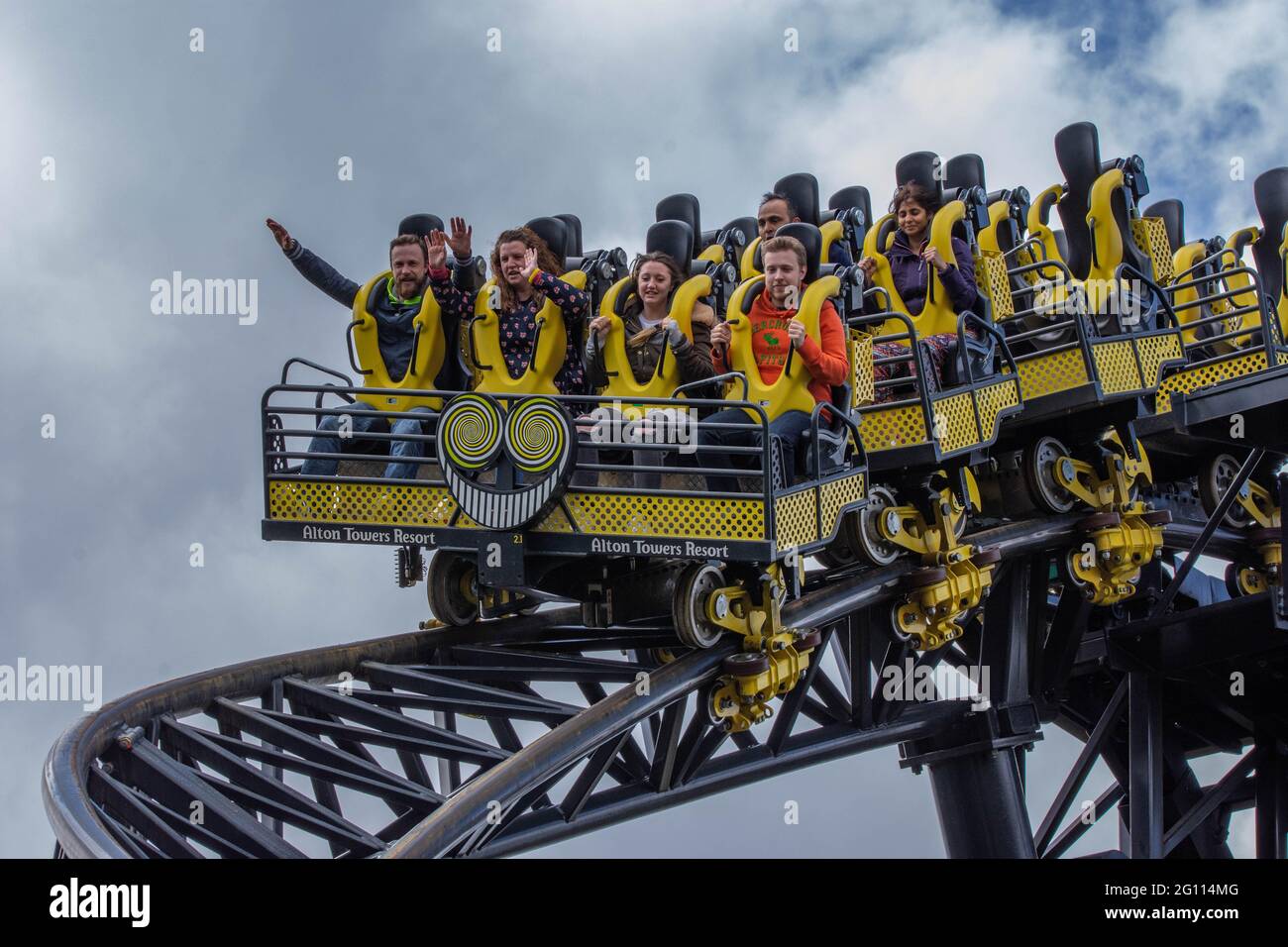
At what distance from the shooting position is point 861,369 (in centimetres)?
1020

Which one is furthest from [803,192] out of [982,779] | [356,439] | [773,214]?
[982,779]

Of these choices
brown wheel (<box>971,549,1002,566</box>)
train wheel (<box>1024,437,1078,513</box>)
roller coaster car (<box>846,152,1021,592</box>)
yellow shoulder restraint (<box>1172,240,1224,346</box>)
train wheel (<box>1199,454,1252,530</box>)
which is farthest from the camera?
yellow shoulder restraint (<box>1172,240,1224,346</box>)

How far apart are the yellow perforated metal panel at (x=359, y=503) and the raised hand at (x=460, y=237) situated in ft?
4.58

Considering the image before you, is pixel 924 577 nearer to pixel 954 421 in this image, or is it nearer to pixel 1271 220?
pixel 954 421

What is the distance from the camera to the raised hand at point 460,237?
995 cm

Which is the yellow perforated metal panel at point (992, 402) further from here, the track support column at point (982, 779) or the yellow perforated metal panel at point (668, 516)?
the yellow perforated metal panel at point (668, 516)

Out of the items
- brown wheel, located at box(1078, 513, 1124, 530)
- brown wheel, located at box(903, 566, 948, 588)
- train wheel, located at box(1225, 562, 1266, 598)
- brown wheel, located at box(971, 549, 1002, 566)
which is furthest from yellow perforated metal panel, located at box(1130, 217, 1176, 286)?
brown wheel, located at box(903, 566, 948, 588)

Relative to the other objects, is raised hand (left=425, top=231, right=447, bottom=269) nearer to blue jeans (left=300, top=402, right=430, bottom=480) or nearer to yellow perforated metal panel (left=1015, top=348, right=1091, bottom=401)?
blue jeans (left=300, top=402, right=430, bottom=480)

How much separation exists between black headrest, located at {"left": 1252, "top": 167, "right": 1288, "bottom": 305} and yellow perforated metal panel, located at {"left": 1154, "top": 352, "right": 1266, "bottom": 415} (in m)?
1.90

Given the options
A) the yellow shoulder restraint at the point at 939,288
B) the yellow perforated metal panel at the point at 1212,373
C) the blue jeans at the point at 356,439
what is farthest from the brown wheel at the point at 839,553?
the yellow perforated metal panel at the point at 1212,373

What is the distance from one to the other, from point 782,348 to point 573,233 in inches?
125

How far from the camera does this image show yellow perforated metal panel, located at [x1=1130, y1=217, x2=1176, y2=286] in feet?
42.4

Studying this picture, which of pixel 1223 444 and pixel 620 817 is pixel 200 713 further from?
pixel 1223 444

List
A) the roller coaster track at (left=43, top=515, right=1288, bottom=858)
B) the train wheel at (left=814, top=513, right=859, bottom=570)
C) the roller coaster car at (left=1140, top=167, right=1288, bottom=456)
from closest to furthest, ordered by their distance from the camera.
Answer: the roller coaster track at (left=43, top=515, right=1288, bottom=858)
the train wheel at (left=814, top=513, right=859, bottom=570)
the roller coaster car at (left=1140, top=167, right=1288, bottom=456)
